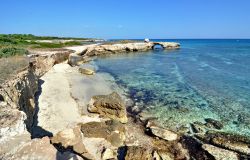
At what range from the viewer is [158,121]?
615 inches

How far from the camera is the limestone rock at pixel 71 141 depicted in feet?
36.7

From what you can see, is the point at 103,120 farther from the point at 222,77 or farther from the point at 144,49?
the point at 144,49

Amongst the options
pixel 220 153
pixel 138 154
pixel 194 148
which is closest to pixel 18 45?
pixel 138 154

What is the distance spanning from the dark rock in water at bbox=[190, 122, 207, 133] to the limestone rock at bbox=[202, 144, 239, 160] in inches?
78.6

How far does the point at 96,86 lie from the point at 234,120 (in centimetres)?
1334

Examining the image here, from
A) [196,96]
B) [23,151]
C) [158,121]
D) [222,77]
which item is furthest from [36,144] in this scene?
[222,77]

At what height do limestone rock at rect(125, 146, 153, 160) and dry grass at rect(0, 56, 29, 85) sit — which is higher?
dry grass at rect(0, 56, 29, 85)

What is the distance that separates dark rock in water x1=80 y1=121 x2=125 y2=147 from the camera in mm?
12647

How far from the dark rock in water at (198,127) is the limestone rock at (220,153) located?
200cm

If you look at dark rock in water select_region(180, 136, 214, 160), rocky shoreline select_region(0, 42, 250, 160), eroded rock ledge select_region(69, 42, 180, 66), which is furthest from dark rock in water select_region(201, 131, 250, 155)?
eroded rock ledge select_region(69, 42, 180, 66)

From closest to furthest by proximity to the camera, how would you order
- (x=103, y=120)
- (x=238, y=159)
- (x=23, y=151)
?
(x=23, y=151)
(x=238, y=159)
(x=103, y=120)

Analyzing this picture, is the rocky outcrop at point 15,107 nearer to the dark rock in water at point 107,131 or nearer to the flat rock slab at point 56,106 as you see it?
the flat rock slab at point 56,106

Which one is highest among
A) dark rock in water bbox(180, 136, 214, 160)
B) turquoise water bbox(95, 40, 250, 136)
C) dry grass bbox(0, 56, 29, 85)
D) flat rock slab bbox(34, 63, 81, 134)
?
dry grass bbox(0, 56, 29, 85)

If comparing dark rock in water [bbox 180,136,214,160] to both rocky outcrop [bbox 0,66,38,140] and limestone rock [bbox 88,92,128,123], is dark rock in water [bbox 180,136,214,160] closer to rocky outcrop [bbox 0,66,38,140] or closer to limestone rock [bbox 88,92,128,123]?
limestone rock [bbox 88,92,128,123]
